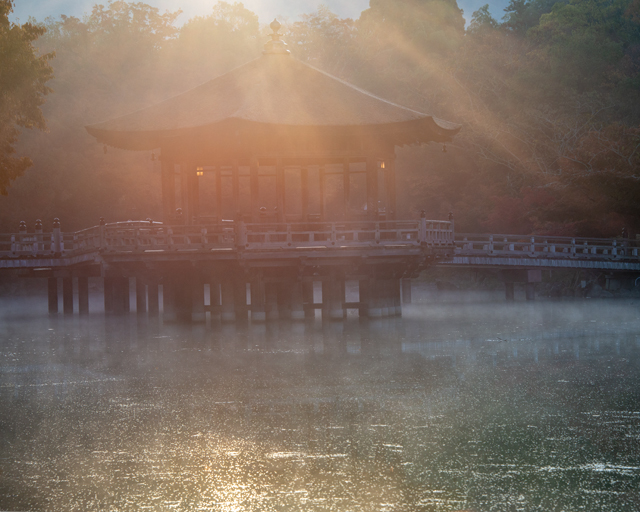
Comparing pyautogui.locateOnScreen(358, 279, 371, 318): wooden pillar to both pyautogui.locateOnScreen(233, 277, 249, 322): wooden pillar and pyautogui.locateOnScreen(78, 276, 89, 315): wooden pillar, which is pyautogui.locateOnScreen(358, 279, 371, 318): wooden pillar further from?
pyautogui.locateOnScreen(78, 276, 89, 315): wooden pillar

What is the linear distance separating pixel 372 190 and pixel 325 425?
1591cm

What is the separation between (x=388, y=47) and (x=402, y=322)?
37.8 meters

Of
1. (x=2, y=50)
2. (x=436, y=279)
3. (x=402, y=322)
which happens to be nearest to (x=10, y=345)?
(x=2, y=50)

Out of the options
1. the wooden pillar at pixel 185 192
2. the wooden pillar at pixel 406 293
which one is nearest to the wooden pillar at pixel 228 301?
the wooden pillar at pixel 185 192

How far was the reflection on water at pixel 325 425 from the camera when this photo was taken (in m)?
7.43

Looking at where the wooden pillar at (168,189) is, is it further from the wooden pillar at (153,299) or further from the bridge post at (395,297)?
the wooden pillar at (153,299)

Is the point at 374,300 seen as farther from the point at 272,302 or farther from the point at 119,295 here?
the point at 119,295

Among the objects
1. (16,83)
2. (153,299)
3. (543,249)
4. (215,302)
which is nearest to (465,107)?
(543,249)

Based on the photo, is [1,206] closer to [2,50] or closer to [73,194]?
[73,194]

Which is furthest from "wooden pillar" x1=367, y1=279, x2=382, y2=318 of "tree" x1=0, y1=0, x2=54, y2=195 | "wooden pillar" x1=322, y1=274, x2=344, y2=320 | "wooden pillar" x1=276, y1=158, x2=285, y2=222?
"tree" x1=0, y1=0, x2=54, y2=195

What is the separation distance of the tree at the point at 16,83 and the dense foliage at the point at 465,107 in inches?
779

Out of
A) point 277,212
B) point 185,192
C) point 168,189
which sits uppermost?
point 168,189

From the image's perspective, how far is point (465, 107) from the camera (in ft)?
146

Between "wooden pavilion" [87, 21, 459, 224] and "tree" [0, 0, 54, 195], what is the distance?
2.12 m
